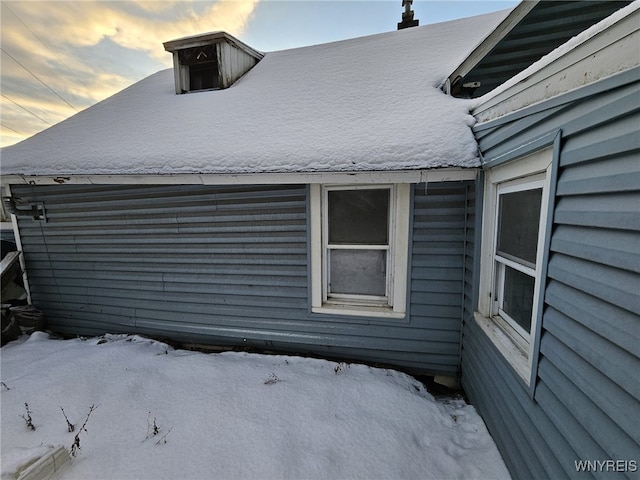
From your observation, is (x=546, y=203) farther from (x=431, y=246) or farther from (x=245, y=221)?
(x=245, y=221)

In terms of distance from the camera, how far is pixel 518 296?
2035mm

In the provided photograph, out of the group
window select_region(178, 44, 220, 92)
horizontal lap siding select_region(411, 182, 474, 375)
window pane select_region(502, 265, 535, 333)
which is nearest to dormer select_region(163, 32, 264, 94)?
window select_region(178, 44, 220, 92)

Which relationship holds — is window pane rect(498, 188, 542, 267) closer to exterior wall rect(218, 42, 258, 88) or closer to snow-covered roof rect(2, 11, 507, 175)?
snow-covered roof rect(2, 11, 507, 175)

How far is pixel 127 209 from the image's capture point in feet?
12.9

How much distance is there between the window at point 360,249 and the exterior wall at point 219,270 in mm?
141

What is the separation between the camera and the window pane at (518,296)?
1.88m

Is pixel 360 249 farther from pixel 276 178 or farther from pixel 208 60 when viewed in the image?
pixel 208 60

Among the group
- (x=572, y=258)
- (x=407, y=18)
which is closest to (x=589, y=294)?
(x=572, y=258)

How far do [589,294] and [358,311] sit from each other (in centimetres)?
222

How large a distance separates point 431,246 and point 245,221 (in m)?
2.27

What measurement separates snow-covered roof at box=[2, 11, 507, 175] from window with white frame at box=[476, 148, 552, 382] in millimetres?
477

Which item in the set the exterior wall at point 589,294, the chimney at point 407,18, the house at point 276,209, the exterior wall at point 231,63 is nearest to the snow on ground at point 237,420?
the house at point 276,209

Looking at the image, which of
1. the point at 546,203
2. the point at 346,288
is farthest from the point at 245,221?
the point at 546,203

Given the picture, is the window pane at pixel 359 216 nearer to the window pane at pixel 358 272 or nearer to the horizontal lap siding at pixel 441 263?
the window pane at pixel 358 272
